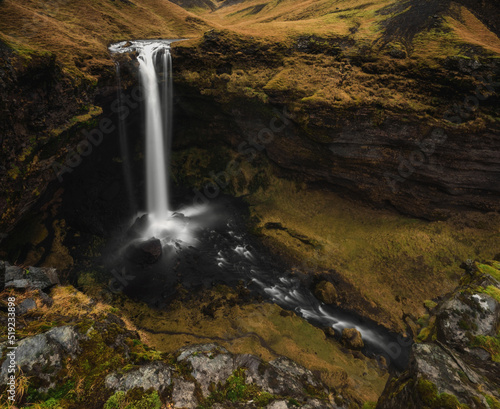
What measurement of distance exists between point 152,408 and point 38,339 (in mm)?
2745

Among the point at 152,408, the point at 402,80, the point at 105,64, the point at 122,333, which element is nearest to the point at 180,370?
the point at 152,408

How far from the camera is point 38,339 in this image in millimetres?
4816

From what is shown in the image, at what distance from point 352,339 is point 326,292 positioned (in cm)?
282

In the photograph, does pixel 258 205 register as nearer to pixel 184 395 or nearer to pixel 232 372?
pixel 232 372

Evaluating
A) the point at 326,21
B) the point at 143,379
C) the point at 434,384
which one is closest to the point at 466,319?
the point at 434,384

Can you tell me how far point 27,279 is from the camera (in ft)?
23.5

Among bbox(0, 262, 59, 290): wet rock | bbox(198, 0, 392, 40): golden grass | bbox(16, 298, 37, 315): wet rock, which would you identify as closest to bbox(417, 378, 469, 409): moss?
bbox(16, 298, 37, 315): wet rock

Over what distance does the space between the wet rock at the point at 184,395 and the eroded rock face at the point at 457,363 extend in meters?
4.31

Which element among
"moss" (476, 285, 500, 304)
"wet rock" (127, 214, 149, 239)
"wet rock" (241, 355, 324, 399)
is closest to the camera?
"wet rock" (241, 355, 324, 399)

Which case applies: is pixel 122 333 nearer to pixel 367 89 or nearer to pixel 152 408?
pixel 152 408

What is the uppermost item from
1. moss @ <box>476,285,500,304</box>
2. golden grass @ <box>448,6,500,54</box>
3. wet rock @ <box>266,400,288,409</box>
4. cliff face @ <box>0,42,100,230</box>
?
golden grass @ <box>448,6,500,54</box>

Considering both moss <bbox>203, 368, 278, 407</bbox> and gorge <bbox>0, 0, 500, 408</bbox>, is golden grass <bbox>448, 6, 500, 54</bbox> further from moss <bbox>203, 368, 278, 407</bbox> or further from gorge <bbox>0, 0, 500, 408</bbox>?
moss <bbox>203, 368, 278, 407</bbox>

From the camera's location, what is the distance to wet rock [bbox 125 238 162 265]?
613 inches

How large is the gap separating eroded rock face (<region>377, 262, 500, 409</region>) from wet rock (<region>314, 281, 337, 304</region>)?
6822mm
